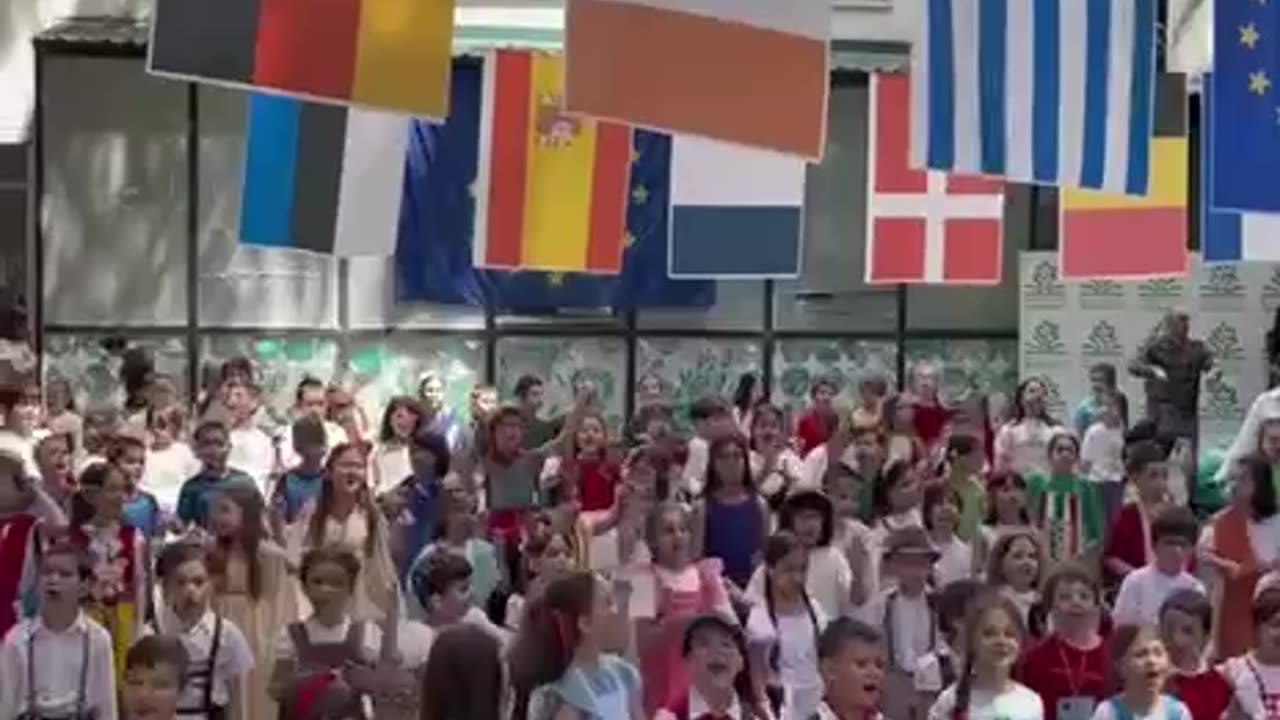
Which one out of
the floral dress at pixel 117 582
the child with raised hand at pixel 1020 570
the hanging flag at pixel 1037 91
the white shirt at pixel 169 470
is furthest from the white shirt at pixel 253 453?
the hanging flag at pixel 1037 91

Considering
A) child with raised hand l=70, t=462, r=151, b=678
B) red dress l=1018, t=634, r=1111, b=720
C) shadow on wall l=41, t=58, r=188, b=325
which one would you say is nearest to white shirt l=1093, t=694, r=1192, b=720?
red dress l=1018, t=634, r=1111, b=720

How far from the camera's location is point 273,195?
13.4 metres

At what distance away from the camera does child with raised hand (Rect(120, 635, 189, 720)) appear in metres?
8.62

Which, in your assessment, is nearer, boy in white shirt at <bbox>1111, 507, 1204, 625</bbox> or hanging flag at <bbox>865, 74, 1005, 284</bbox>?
boy in white shirt at <bbox>1111, 507, 1204, 625</bbox>

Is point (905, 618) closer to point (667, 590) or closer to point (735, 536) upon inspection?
point (667, 590)

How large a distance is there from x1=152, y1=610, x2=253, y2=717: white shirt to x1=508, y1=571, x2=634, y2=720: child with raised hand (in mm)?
1812

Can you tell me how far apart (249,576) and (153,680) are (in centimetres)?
329

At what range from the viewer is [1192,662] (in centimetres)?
1080

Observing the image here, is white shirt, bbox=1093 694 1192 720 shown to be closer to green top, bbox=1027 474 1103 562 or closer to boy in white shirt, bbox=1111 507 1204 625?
boy in white shirt, bbox=1111 507 1204 625

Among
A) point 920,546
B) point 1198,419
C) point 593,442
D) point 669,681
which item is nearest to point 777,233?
point 593,442

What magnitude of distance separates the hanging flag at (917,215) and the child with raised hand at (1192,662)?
604 centimetres

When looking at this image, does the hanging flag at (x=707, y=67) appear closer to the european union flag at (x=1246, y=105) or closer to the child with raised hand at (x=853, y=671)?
the child with raised hand at (x=853, y=671)

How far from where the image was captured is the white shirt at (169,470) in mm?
15305

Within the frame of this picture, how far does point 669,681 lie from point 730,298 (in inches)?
510
